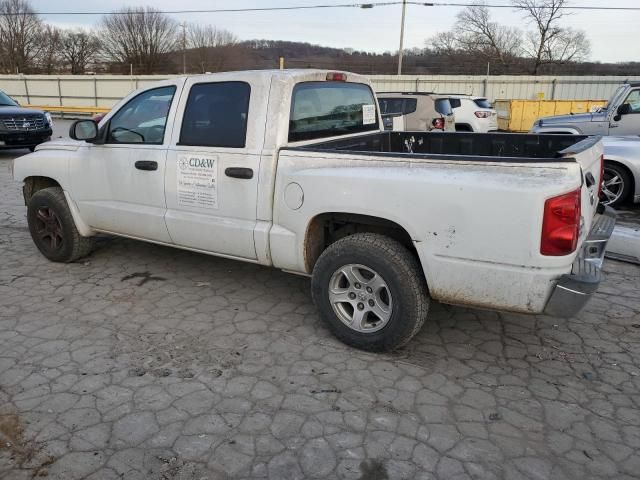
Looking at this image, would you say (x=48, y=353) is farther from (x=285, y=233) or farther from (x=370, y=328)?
(x=370, y=328)

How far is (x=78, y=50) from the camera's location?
6219cm

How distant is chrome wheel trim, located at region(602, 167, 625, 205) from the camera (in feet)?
25.4

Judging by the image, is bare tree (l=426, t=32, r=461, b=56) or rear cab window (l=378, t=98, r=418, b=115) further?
bare tree (l=426, t=32, r=461, b=56)

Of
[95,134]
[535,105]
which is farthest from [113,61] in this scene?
[95,134]

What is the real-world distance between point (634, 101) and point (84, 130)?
9.70 meters

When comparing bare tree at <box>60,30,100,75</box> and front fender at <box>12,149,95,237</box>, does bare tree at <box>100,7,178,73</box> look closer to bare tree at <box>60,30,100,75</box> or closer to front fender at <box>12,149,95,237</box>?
bare tree at <box>60,30,100,75</box>

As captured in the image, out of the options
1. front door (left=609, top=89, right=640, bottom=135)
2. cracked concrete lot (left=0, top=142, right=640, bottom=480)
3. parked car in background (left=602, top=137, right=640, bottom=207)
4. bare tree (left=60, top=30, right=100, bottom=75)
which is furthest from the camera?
bare tree (left=60, top=30, right=100, bottom=75)

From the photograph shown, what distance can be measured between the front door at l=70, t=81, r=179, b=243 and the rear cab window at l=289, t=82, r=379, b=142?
3.60ft

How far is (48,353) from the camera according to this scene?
3.64 meters

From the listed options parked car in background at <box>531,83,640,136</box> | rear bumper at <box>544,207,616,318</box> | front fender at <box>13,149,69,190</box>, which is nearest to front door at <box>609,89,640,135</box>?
parked car in background at <box>531,83,640,136</box>

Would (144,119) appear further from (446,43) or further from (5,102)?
(446,43)

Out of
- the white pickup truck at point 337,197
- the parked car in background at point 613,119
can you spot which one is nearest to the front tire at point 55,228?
the white pickup truck at point 337,197

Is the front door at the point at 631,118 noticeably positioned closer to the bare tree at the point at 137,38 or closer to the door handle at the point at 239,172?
the door handle at the point at 239,172

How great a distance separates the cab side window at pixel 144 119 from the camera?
4.46 m
